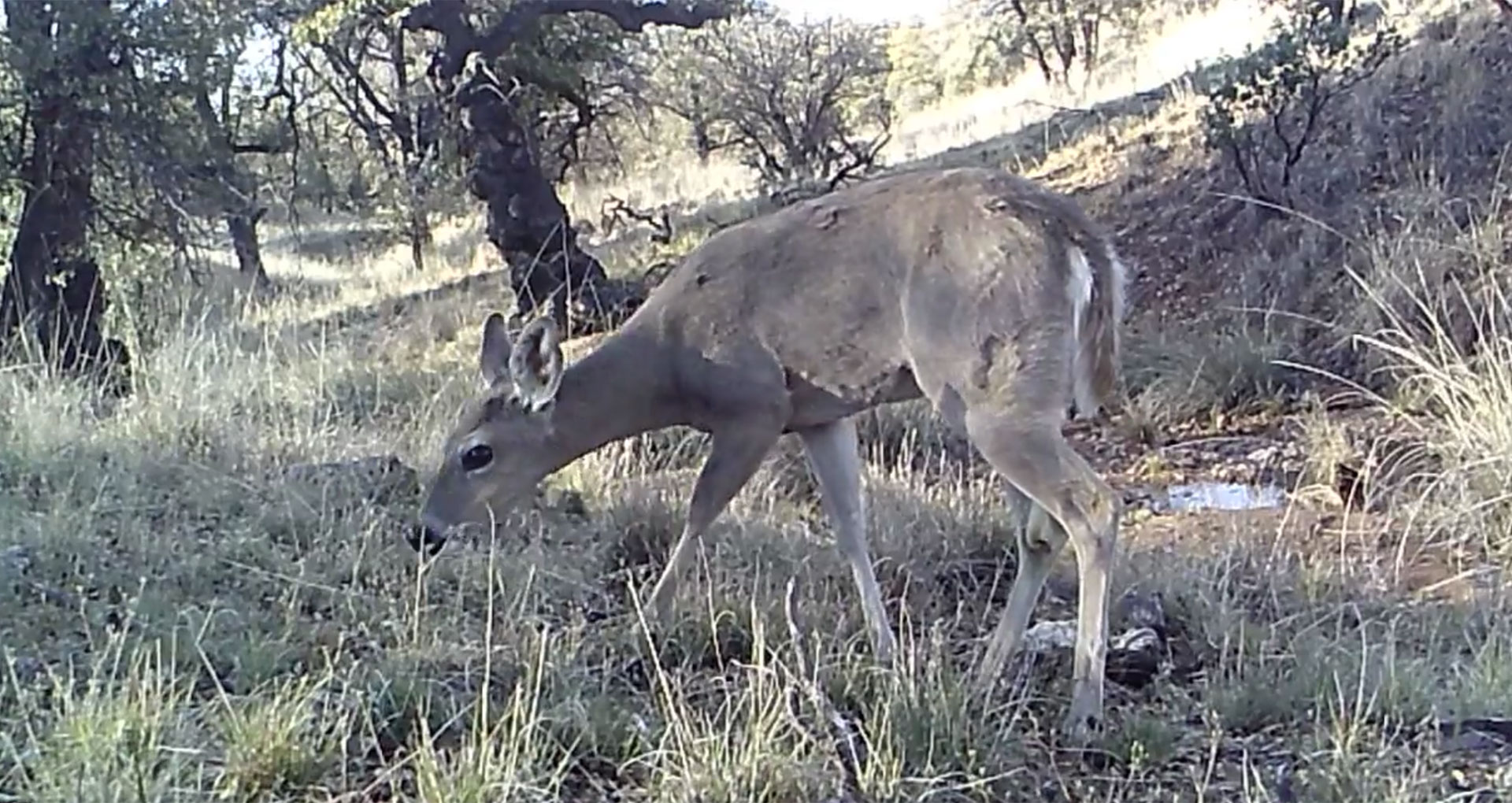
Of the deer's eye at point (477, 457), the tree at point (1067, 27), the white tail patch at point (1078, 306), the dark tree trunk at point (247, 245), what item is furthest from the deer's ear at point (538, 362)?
the tree at point (1067, 27)

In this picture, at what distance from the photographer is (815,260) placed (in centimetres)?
636

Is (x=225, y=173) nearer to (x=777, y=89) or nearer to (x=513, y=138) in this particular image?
(x=513, y=138)

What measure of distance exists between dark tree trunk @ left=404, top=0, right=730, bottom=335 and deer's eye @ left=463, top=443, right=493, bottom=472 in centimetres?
1023

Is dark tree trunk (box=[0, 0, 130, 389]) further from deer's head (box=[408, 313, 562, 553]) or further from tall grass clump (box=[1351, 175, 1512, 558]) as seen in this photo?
tall grass clump (box=[1351, 175, 1512, 558])

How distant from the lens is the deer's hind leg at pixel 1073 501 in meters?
5.26

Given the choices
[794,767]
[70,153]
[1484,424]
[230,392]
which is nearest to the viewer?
[794,767]

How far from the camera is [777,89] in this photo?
82.2 ft

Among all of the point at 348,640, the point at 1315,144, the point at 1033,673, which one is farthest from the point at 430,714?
the point at 1315,144

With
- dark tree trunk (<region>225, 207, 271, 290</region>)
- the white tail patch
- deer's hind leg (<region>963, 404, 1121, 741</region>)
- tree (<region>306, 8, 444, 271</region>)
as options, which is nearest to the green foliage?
tree (<region>306, 8, 444, 271</region>)

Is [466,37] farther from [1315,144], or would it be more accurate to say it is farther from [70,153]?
[1315,144]

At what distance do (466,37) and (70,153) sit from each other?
5.03 meters

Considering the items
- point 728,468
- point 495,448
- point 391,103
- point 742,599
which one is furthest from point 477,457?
point 391,103

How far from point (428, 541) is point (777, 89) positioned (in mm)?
19199

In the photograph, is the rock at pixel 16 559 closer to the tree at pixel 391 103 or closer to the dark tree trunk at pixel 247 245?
the dark tree trunk at pixel 247 245
